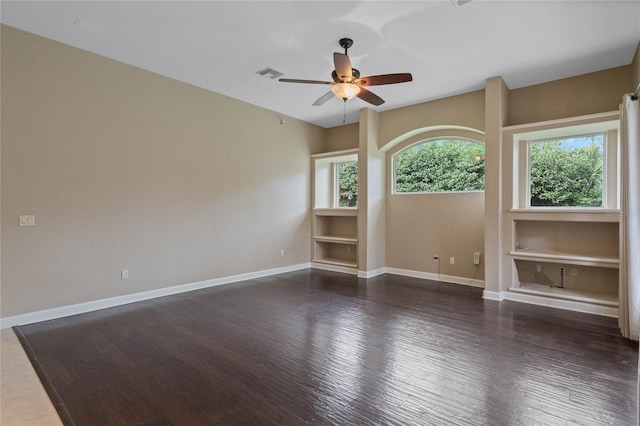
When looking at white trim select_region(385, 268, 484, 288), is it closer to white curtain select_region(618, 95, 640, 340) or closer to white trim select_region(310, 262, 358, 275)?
white trim select_region(310, 262, 358, 275)

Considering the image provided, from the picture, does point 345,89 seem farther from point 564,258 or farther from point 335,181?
point 335,181

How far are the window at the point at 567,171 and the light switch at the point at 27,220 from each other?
21.8 feet

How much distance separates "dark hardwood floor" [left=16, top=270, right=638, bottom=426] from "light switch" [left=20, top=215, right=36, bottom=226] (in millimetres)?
1129

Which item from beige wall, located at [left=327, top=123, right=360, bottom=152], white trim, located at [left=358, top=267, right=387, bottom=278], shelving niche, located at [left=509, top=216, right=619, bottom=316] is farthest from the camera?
beige wall, located at [left=327, top=123, right=360, bottom=152]

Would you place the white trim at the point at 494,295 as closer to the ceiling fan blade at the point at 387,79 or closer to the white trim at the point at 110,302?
the ceiling fan blade at the point at 387,79

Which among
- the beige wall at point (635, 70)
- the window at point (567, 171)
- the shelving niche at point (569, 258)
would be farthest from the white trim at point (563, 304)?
the beige wall at point (635, 70)

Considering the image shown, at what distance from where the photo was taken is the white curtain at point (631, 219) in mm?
3189

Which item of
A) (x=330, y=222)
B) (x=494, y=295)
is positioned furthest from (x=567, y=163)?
(x=330, y=222)

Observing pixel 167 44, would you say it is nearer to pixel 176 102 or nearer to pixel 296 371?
pixel 176 102

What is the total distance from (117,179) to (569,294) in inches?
246

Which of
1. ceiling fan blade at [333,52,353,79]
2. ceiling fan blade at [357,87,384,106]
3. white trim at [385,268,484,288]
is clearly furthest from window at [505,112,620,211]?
ceiling fan blade at [333,52,353,79]

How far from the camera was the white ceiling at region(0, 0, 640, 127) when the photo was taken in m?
3.04

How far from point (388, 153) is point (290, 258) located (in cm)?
302

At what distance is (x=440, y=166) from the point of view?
589 centimetres
